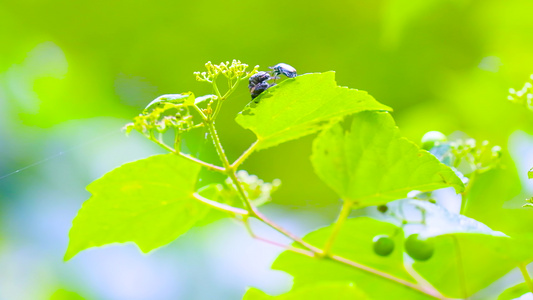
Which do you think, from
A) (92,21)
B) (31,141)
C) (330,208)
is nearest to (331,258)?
(330,208)

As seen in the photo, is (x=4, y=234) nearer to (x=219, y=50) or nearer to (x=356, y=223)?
(x=219, y=50)

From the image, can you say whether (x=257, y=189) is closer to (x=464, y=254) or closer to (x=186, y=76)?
(x=464, y=254)

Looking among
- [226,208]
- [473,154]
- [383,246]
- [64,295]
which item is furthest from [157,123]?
[64,295]

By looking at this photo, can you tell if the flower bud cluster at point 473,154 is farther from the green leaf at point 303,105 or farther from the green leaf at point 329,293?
the green leaf at point 329,293

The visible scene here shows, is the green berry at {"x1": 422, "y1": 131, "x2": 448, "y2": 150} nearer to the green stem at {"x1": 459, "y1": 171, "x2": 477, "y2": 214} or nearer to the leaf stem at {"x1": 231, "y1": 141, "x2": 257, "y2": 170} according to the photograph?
the green stem at {"x1": 459, "y1": 171, "x2": 477, "y2": 214}

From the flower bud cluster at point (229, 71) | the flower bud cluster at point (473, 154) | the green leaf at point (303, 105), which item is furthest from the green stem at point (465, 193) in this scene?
the flower bud cluster at point (229, 71)

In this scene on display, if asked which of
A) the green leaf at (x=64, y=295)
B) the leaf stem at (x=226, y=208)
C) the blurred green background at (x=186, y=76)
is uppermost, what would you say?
the leaf stem at (x=226, y=208)

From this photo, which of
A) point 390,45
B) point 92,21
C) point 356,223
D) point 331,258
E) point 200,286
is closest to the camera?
point 331,258
